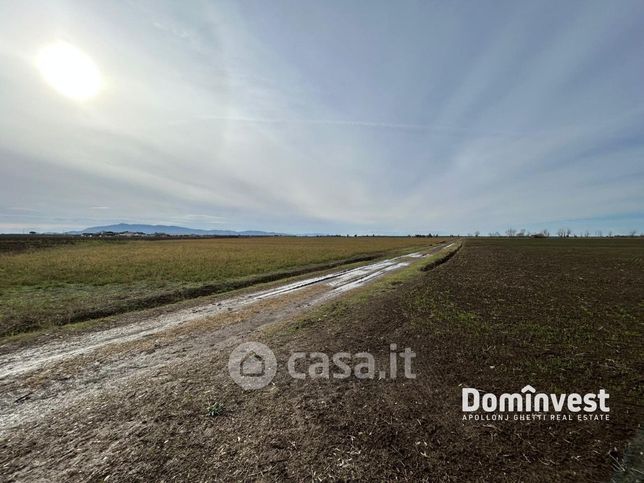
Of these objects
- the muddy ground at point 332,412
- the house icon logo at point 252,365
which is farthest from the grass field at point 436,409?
the house icon logo at point 252,365

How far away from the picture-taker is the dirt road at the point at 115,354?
5.42m

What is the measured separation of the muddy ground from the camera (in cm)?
376

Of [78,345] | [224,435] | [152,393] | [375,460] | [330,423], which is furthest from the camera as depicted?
[78,345]

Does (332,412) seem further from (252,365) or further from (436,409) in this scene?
(252,365)

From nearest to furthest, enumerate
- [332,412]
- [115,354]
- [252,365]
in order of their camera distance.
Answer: [332,412]
[252,365]
[115,354]

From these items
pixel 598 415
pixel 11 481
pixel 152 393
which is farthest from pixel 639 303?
pixel 11 481

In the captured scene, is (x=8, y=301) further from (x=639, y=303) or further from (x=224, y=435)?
(x=639, y=303)

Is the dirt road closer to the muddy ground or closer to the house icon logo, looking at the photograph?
the muddy ground

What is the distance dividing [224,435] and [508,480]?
3.97 meters

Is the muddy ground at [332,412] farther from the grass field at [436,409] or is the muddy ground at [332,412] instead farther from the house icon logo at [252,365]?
the house icon logo at [252,365]

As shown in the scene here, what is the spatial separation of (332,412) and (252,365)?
104 inches

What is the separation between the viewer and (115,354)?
7.47 m

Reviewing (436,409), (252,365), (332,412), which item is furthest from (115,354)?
(436,409)

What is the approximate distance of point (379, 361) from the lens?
276 inches
